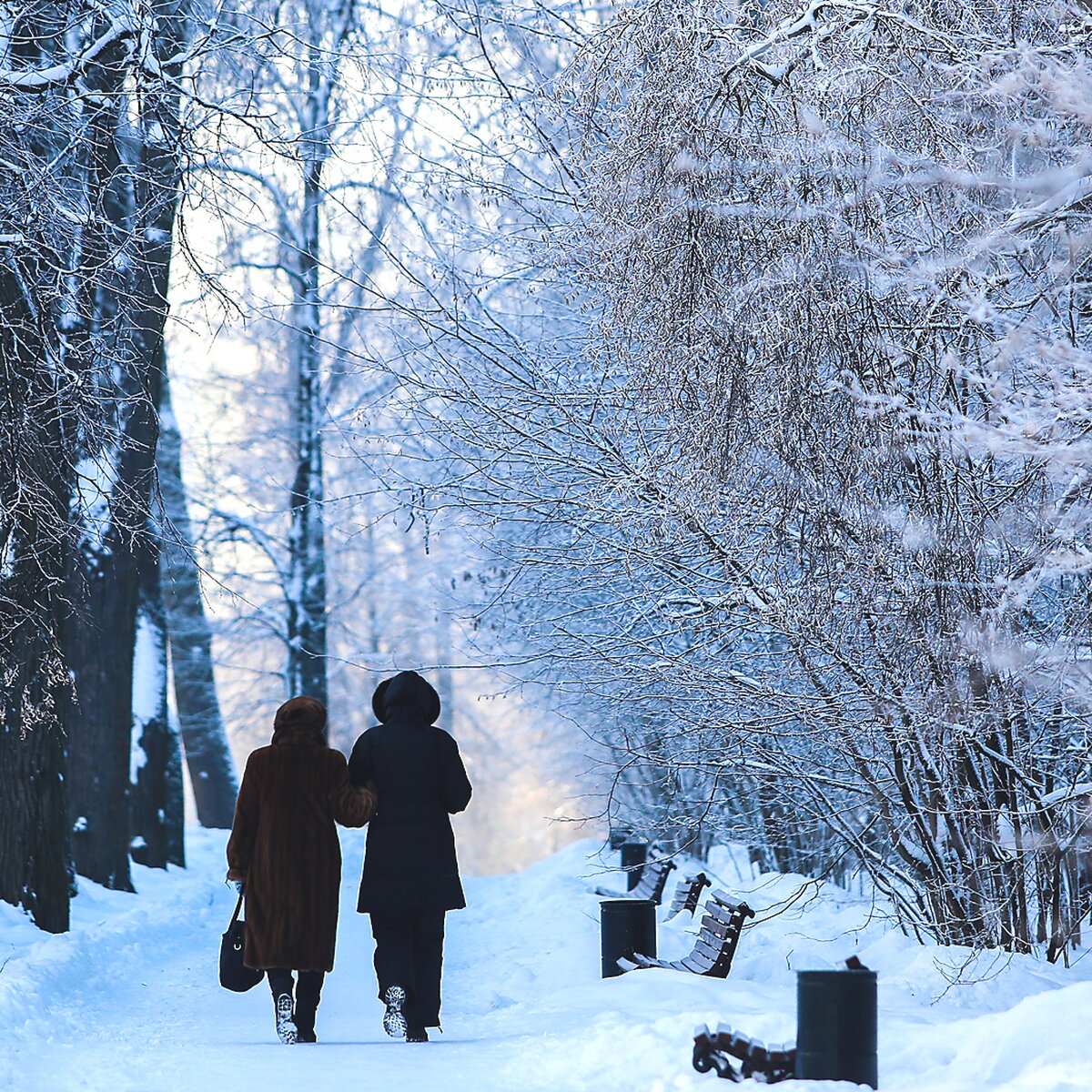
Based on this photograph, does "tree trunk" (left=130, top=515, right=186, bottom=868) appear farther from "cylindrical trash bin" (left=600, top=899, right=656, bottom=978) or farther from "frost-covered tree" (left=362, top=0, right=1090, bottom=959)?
"frost-covered tree" (left=362, top=0, right=1090, bottom=959)

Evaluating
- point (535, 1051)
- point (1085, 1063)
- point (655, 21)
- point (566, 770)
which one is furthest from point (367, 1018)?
point (566, 770)

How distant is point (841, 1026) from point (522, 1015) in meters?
3.09

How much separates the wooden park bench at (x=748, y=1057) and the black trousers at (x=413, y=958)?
1991mm

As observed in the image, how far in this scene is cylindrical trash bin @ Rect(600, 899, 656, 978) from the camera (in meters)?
9.44

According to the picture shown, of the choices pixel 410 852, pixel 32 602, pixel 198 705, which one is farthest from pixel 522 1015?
pixel 198 705

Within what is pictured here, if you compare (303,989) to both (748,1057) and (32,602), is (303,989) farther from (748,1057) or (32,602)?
(32,602)

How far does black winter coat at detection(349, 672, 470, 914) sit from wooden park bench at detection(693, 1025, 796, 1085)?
2.02m

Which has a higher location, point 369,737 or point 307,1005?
point 369,737

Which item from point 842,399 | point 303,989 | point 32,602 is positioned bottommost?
point 303,989

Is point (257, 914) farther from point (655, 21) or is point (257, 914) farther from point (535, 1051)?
point (655, 21)

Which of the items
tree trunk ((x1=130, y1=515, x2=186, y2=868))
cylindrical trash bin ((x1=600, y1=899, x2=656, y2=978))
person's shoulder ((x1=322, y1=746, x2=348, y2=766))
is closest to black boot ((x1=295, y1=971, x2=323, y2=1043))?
person's shoulder ((x1=322, y1=746, x2=348, y2=766))

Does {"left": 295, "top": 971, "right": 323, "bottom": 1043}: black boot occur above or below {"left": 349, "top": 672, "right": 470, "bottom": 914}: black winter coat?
below

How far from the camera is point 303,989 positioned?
7.66 meters

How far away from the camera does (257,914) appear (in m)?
7.66
